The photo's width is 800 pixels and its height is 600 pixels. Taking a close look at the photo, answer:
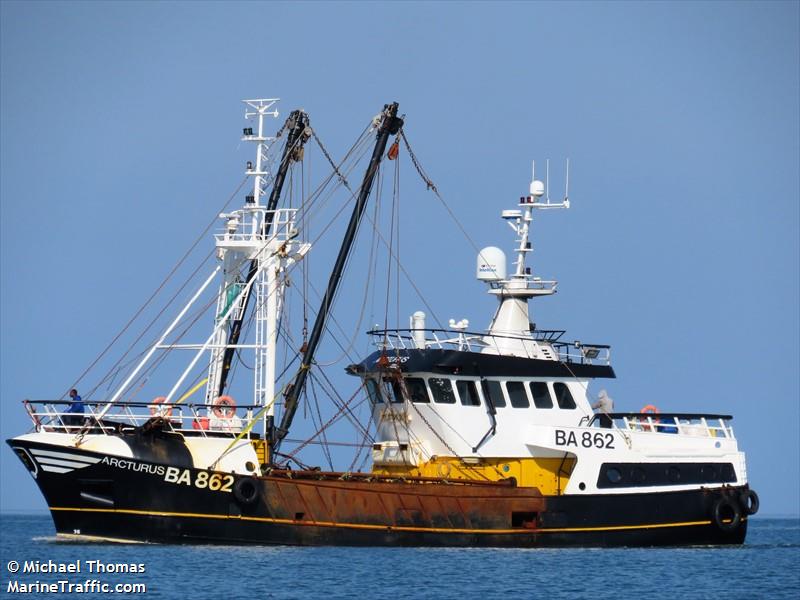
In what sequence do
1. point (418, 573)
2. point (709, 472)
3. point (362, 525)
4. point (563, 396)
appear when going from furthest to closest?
point (709, 472) → point (563, 396) → point (362, 525) → point (418, 573)

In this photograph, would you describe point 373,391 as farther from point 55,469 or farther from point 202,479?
point 55,469

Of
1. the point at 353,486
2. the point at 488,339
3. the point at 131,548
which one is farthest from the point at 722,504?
the point at 131,548

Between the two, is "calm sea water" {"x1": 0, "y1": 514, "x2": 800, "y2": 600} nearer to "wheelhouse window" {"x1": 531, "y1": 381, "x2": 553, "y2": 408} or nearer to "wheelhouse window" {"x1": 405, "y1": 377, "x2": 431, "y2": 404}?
"wheelhouse window" {"x1": 531, "y1": 381, "x2": 553, "y2": 408}

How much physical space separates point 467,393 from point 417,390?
1181 mm

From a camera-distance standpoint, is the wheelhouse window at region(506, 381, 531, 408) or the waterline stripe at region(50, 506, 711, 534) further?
the wheelhouse window at region(506, 381, 531, 408)

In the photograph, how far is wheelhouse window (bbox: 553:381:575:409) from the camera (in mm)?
37469

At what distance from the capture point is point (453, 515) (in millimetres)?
34812

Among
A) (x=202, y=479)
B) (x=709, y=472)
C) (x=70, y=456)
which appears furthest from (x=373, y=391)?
(x=709, y=472)

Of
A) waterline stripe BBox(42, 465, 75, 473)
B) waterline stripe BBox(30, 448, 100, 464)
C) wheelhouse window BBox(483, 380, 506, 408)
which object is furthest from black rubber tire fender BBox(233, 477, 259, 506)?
wheelhouse window BBox(483, 380, 506, 408)

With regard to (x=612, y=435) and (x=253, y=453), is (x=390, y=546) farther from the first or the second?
(x=612, y=435)

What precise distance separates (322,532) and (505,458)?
487cm

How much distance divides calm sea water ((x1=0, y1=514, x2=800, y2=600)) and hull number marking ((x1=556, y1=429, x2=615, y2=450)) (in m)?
2.38

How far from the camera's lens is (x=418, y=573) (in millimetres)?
31312

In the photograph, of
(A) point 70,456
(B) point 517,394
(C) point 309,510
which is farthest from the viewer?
(B) point 517,394
